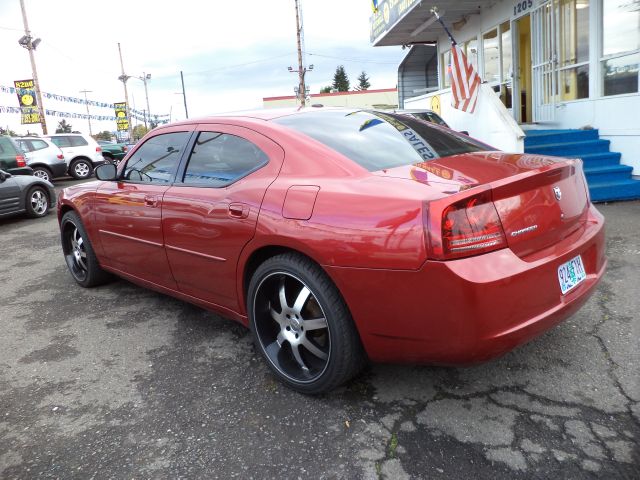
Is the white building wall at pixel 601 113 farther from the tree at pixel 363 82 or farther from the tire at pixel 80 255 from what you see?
the tree at pixel 363 82

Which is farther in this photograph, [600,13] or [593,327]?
[600,13]

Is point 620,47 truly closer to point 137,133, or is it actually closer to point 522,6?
point 522,6

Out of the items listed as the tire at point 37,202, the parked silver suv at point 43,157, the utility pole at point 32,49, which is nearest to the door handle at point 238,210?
the tire at point 37,202

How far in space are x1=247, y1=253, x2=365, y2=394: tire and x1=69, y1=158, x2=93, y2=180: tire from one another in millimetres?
16143

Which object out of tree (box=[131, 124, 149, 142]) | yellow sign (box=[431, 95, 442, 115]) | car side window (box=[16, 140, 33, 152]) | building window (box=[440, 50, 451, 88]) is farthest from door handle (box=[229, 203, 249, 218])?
tree (box=[131, 124, 149, 142])

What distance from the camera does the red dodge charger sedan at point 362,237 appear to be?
2.14m

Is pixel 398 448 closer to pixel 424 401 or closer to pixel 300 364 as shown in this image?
pixel 424 401

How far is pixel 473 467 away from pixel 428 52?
19420 mm

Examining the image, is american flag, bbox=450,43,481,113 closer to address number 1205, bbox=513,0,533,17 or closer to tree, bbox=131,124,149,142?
address number 1205, bbox=513,0,533,17

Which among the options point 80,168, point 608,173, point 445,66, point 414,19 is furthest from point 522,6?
point 80,168

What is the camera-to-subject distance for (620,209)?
662 centimetres

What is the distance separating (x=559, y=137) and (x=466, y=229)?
7184 mm

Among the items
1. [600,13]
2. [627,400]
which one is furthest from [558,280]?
[600,13]

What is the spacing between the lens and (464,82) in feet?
30.3
